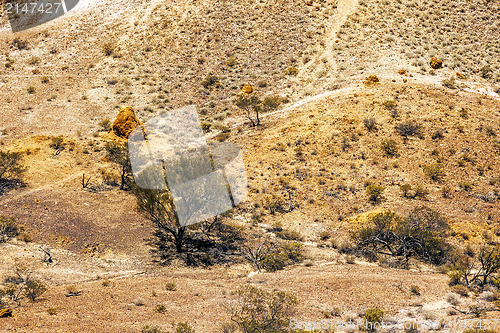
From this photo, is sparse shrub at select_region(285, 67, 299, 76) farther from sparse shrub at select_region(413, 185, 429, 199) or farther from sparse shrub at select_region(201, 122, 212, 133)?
sparse shrub at select_region(413, 185, 429, 199)

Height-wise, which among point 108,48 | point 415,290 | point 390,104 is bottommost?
point 415,290

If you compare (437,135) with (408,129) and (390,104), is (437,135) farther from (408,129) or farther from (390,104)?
(390,104)

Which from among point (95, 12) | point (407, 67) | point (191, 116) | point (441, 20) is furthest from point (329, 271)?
point (95, 12)

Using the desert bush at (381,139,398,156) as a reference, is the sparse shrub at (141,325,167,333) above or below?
above

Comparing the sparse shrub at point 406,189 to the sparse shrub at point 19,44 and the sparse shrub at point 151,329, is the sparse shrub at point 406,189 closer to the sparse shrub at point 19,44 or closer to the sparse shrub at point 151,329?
the sparse shrub at point 151,329

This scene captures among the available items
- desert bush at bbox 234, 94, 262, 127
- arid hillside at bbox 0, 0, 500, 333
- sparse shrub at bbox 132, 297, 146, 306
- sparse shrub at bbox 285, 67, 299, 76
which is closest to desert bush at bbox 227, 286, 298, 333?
arid hillside at bbox 0, 0, 500, 333

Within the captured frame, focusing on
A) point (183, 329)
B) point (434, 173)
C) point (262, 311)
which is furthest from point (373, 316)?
point (434, 173)
